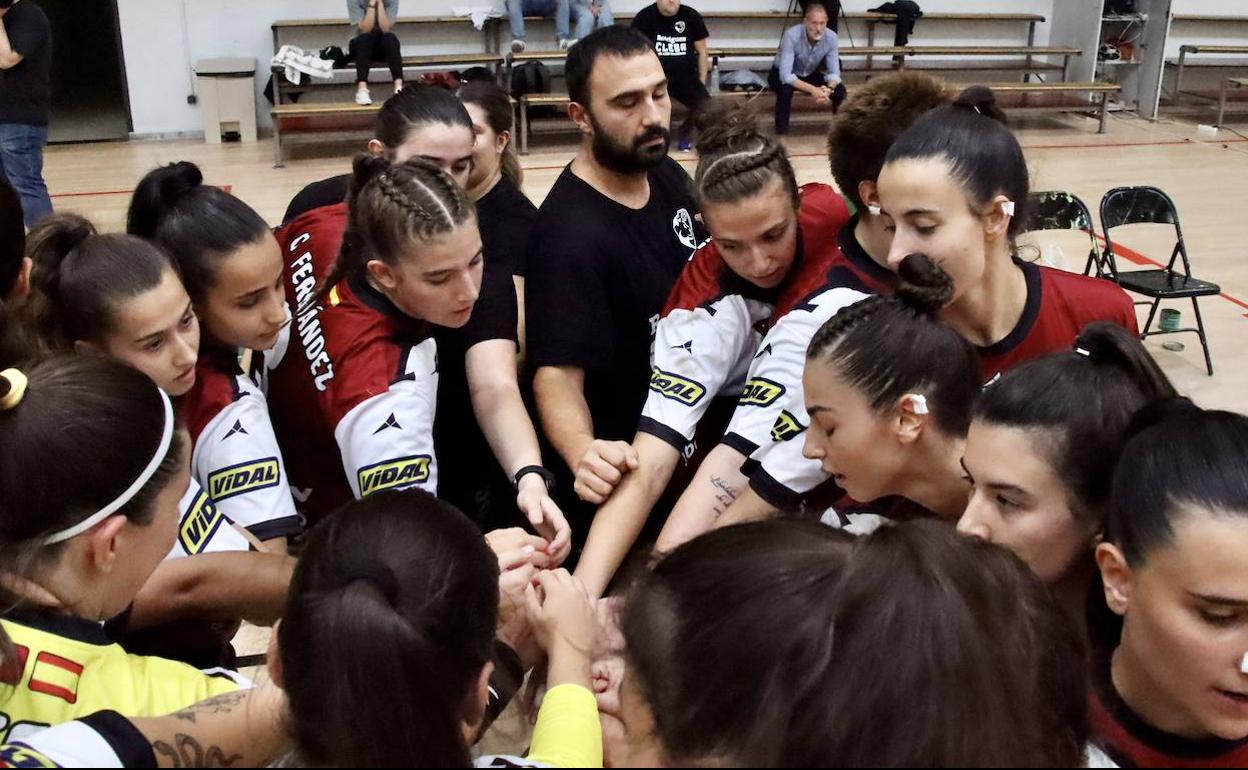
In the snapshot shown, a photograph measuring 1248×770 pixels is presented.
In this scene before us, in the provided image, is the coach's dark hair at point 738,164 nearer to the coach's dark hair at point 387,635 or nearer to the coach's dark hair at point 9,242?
the coach's dark hair at point 387,635

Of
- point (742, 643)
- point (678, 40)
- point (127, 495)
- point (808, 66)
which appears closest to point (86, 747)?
point (127, 495)

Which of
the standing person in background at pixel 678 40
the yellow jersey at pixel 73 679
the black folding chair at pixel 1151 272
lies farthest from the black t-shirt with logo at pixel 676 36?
the yellow jersey at pixel 73 679

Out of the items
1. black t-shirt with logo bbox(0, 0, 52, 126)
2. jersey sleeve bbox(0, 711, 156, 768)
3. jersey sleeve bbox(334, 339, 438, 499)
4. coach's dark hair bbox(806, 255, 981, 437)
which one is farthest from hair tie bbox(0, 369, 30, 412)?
black t-shirt with logo bbox(0, 0, 52, 126)

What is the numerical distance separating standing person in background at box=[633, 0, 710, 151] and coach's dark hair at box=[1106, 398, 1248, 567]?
826 centimetres

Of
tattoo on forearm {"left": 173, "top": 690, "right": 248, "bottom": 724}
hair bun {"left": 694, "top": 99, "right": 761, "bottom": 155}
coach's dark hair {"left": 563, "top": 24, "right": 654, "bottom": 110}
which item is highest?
coach's dark hair {"left": 563, "top": 24, "right": 654, "bottom": 110}

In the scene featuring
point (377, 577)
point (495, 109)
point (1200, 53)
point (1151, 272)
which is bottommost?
point (1151, 272)

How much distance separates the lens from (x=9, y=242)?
1.85 metres

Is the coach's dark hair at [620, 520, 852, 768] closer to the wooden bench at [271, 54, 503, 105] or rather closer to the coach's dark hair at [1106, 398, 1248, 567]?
the coach's dark hair at [1106, 398, 1248, 567]

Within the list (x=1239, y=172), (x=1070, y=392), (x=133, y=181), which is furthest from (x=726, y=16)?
(x=1070, y=392)

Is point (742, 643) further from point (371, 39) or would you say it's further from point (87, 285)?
point (371, 39)

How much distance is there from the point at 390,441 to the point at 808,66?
8791mm

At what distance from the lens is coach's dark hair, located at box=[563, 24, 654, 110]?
2787mm

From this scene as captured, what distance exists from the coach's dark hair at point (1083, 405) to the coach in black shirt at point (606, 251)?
3.58 feet

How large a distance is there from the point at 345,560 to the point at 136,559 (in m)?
0.44
